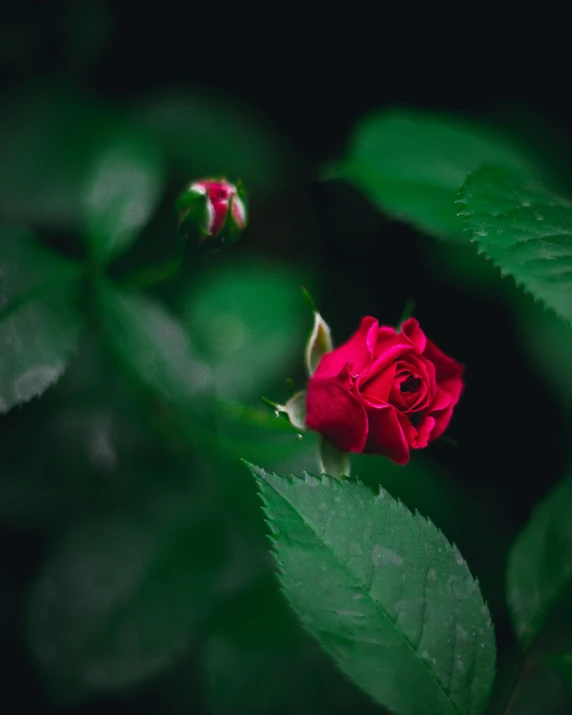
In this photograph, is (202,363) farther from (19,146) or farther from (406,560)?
(19,146)

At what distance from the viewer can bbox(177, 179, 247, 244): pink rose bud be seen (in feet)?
3.36

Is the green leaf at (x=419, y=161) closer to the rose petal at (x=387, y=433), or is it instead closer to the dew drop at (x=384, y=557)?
the rose petal at (x=387, y=433)

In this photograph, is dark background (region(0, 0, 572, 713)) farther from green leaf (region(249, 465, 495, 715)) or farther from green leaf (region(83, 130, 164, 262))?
green leaf (region(249, 465, 495, 715))

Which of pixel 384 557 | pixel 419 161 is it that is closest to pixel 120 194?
pixel 419 161

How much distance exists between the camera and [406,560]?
67cm

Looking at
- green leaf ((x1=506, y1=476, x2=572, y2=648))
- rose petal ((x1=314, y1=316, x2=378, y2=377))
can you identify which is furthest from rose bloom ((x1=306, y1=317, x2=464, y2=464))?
green leaf ((x1=506, y1=476, x2=572, y2=648))

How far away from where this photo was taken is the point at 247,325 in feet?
4.75

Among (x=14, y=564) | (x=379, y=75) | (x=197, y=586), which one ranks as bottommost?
(x=14, y=564)

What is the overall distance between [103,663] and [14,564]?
1.15 feet

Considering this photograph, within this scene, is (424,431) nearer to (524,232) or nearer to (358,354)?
(358,354)

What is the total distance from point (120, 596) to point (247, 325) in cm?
67

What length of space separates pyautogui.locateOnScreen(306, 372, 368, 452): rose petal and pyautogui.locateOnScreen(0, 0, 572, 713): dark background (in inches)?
22.1

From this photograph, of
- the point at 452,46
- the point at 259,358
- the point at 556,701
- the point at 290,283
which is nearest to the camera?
the point at 556,701

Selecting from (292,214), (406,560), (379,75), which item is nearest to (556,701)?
(406,560)
